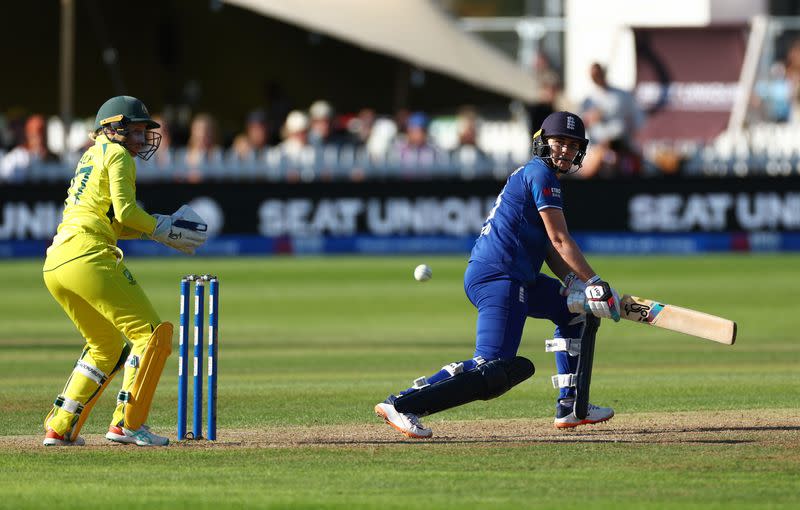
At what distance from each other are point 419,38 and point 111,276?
18578 millimetres

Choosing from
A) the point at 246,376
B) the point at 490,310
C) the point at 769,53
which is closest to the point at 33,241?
the point at 246,376

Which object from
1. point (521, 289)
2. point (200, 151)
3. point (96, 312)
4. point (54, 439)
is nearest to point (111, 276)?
point (96, 312)

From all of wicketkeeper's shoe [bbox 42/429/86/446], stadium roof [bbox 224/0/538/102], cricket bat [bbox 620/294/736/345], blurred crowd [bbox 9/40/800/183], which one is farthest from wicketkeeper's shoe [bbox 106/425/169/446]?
stadium roof [bbox 224/0/538/102]

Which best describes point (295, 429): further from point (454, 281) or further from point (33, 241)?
point (33, 241)

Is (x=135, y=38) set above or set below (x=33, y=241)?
above

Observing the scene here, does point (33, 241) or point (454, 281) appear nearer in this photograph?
point (454, 281)

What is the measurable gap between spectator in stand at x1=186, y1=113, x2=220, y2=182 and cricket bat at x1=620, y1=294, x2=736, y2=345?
48.0 ft

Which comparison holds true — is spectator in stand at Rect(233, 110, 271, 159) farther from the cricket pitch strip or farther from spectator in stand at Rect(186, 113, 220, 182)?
the cricket pitch strip

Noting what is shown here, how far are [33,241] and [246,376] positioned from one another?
10.7 m

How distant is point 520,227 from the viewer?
916 centimetres

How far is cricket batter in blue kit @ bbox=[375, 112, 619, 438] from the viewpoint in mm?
8914

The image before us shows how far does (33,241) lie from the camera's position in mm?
22703

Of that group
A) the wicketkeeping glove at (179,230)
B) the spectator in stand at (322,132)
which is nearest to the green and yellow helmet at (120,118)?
the wicketkeeping glove at (179,230)

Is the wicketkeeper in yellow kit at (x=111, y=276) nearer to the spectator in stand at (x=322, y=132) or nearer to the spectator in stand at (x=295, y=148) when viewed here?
the spectator in stand at (x=295, y=148)
